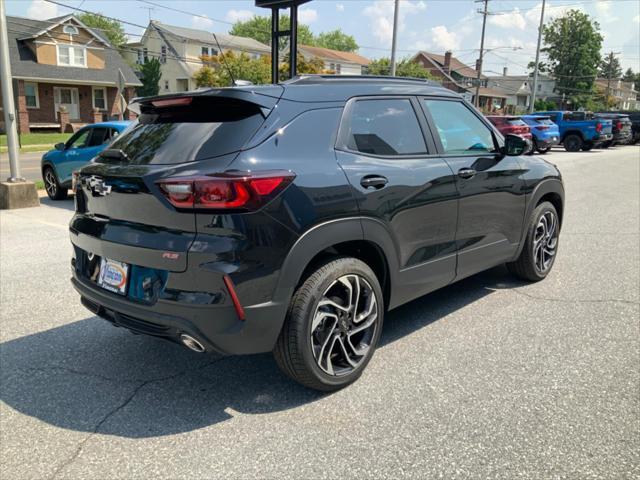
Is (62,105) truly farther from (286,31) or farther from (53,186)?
Answer: (286,31)

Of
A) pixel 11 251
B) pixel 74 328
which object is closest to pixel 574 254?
pixel 74 328

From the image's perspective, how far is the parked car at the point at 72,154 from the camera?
10.5m

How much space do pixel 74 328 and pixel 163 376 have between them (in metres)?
1.22

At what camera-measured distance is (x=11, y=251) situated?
6672 millimetres

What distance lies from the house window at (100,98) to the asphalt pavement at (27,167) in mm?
17260

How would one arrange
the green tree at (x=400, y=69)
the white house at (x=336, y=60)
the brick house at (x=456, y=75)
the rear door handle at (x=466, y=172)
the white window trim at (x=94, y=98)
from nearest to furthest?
the rear door handle at (x=466, y=172) < the white window trim at (x=94, y=98) < the green tree at (x=400, y=69) < the white house at (x=336, y=60) < the brick house at (x=456, y=75)

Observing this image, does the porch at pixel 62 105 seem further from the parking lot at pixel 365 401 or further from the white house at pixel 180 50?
the parking lot at pixel 365 401

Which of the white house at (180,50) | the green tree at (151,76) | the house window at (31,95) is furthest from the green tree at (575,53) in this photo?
the house window at (31,95)

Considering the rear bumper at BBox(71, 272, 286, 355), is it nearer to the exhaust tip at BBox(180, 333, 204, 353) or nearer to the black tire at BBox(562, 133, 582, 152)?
the exhaust tip at BBox(180, 333, 204, 353)

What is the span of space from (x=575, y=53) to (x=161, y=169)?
94464 mm

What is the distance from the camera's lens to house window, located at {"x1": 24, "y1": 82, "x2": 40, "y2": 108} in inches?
1396

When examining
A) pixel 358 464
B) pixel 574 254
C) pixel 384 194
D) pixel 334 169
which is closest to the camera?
pixel 358 464

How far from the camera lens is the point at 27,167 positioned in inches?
696

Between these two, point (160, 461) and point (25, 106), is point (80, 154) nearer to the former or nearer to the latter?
point (160, 461)
